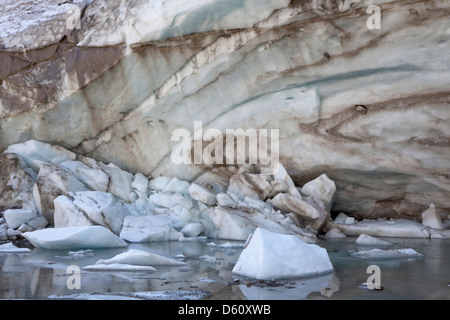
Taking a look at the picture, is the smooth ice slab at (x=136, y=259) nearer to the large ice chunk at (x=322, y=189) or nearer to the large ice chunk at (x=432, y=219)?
the large ice chunk at (x=322, y=189)

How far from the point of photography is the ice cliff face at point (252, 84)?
757cm

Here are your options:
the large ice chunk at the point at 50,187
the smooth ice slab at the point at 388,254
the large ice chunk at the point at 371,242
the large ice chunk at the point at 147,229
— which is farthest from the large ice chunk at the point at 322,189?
the large ice chunk at the point at 50,187

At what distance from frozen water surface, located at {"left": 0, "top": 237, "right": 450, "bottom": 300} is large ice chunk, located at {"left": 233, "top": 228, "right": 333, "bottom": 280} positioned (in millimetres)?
117

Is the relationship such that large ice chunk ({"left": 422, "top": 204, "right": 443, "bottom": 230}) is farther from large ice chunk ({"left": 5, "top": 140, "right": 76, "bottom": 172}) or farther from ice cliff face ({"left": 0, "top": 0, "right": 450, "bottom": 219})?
large ice chunk ({"left": 5, "top": 140, "right": 76, "bottom": 172})

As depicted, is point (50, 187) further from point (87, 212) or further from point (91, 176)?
point (87, 212)

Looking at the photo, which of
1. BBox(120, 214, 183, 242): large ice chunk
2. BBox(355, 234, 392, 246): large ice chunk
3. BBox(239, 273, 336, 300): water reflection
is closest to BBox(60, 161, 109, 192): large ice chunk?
BBox(120, 214, 183, 242): large ice chunk

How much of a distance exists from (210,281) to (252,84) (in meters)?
5.47

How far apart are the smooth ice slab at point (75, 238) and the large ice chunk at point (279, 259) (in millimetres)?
2762

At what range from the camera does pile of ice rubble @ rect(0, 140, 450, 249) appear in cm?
784

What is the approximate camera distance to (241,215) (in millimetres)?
7977

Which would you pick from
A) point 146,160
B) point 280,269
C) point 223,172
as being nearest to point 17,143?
point 146,160

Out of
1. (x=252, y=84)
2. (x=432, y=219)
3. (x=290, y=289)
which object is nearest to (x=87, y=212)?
(x=252, y=84)
